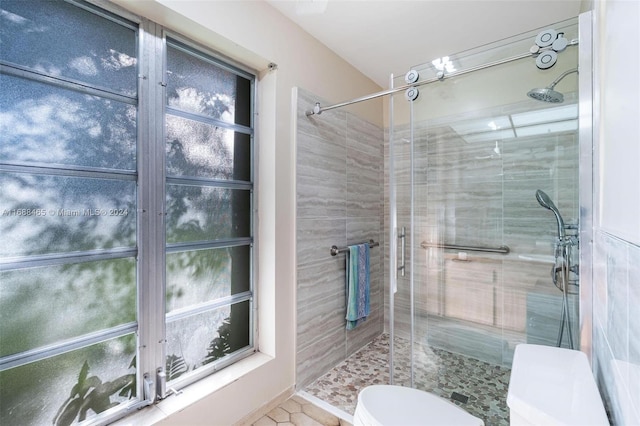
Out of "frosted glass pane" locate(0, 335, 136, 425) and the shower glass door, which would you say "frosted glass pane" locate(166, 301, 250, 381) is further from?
the shower glass door

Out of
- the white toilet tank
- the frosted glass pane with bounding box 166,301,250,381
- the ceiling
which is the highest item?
the ceiling

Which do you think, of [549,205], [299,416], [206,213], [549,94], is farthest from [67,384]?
[549,94]

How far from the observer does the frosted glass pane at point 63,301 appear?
1.07 meters

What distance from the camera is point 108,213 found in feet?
4.23

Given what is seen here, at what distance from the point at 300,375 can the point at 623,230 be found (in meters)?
1.91

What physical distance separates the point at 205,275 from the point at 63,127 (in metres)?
0.92

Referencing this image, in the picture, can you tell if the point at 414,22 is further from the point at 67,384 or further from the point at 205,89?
the point at 67,384

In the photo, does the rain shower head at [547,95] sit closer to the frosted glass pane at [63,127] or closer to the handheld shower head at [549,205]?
the handheld shower head at [549,205]

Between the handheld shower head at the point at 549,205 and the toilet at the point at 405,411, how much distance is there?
47.1 inches

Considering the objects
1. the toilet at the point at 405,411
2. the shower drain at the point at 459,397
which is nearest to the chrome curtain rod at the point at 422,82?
the toilet at the point at 405,411

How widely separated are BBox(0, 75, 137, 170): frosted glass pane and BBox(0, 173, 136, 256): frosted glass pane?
8cm

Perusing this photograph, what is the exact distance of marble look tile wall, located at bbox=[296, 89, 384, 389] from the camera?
2.05 m

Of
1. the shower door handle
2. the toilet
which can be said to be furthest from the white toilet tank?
the shower door handle

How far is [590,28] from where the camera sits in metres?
1.24
